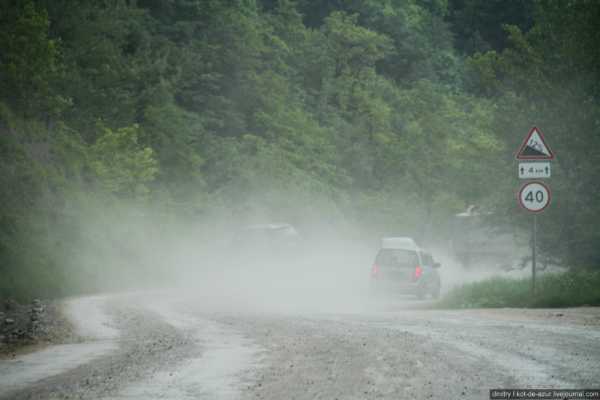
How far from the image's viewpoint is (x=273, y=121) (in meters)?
64.4

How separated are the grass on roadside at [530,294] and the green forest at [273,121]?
4984mm

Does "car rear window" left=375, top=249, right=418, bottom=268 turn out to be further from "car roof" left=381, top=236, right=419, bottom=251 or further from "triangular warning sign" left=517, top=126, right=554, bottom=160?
"triangular warning sign" left=517, top=126, right=554, bottom=160

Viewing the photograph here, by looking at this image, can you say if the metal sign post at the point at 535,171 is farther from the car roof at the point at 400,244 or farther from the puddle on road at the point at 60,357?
the puddle on road at the point at 60,357

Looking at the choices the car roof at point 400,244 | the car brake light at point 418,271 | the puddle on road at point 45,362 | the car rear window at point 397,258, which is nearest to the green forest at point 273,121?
the car roof at point 400,244

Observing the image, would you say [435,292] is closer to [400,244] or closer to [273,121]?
→ [400,244]

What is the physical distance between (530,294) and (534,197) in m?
2.61

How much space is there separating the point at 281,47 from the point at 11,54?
37.8 m

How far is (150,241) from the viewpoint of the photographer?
136ft

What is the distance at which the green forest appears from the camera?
96.5 feet

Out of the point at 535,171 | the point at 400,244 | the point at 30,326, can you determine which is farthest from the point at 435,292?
the point at 30,326

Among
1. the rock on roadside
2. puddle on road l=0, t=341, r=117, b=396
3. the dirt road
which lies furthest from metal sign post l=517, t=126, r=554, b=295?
puddle on road l=0, t=341, r=117, b=396

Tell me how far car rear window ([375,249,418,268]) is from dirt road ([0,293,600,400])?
9732 millimetres

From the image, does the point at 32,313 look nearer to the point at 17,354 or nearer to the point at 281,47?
the point at 17,354

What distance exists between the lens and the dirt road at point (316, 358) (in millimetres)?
9000
